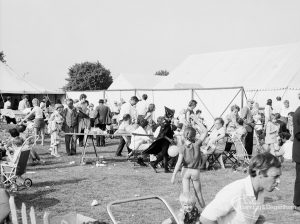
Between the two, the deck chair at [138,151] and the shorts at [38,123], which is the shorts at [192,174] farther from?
the shorts at [38,123]

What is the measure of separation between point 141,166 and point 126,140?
52.6 inches

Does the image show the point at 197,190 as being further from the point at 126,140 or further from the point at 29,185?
the point at 126,140

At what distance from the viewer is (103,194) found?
25.5 feet

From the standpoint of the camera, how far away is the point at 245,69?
29031 mm

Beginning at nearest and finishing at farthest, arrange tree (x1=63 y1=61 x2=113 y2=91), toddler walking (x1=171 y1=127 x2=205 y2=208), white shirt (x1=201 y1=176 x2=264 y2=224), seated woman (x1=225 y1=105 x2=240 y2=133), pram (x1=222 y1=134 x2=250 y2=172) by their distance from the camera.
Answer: white shirt (x1=201 y1=176 x2=264 y2=224), toddler walking (x1=171 y1=127 x2=205 y2=208), pram (x1=222 y1=134 x2=250 y2=172), seated woman (x1=225 y1=105 x2=240 y2=133), tree (x1=63 y1=61 x2=113 y2=91)

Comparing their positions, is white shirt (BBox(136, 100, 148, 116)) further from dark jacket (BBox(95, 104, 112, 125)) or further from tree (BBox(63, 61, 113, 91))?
tree (BBox(63, 61, 113, 91))

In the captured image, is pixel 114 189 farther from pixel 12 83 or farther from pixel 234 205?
pixel 12 83

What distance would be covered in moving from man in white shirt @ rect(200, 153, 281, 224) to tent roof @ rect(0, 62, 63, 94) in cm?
2464

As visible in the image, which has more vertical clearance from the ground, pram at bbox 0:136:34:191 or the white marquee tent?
the white marquee tent

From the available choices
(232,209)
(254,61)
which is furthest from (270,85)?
(232,209)

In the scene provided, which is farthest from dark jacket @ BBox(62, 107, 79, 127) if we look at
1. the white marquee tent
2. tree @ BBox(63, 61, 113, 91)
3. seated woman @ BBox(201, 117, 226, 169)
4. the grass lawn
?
tree @ BBox(63, 61, 113, 91)

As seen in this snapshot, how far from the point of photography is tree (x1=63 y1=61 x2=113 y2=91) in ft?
298

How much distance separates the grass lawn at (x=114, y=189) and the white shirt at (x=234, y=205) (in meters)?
3.26

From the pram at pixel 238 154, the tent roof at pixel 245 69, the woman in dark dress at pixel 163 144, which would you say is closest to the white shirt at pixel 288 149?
the pram at pixel 238 154
